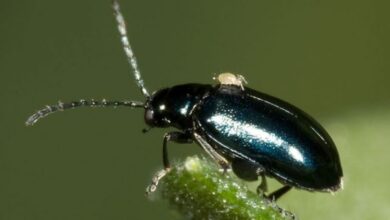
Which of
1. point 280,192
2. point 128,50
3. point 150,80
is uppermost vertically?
point 128,50

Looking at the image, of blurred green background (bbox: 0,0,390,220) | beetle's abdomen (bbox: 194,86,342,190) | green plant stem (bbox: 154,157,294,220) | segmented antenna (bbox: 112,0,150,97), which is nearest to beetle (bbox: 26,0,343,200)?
beetle's abdomen (bbox: 194,86,342,190)

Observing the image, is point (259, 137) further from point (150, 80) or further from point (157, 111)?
point (150, 80)

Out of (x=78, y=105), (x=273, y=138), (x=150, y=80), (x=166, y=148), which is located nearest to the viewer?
(x=273, y=138)

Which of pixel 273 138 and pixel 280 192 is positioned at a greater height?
pixel 273 138

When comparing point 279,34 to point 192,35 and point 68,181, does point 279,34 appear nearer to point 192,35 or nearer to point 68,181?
point 192,35

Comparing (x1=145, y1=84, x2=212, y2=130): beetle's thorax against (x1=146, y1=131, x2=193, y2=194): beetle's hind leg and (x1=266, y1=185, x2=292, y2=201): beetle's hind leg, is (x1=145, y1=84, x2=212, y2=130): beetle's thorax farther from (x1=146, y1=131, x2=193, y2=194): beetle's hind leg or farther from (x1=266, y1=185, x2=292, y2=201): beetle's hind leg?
(x1=266, y1=185, x2=292, y2=201): beetle's hind leg

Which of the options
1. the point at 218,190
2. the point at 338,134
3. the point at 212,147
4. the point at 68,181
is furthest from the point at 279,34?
the point at 218,190

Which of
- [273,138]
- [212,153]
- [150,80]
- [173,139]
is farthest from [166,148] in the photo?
[150,80]
